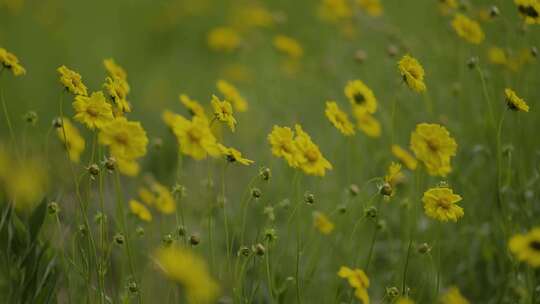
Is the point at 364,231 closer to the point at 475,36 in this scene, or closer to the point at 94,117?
the point at 475,36

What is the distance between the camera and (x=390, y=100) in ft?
10.4

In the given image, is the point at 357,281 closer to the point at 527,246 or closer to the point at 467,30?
the point at 527,246

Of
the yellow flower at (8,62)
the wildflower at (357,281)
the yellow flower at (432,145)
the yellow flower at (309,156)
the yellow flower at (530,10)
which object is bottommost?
the wildflower at (357,281)

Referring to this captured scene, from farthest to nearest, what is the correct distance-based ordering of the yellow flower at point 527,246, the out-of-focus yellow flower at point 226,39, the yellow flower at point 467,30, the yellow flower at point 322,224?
the out-of-focus yellow flower at point 226,39 → the yellow flower at point 467,30 → the yellow flower at point 322,224 → the yellow flower at point 527,246

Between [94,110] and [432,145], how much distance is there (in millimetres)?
799

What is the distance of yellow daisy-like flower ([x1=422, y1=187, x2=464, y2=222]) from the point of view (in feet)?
5.18

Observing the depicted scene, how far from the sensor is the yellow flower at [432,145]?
5.14ft

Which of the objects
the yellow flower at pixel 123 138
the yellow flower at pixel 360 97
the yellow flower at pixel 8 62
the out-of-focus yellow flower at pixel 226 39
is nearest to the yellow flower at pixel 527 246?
the yellow flower at pixel 360 97

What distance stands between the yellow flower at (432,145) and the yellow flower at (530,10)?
0.55m

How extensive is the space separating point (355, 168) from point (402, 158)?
725 millimetres

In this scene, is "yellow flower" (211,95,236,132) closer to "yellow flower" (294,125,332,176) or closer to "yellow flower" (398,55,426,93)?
"yellow flower" (294,125,332,176)

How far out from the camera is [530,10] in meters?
1.92

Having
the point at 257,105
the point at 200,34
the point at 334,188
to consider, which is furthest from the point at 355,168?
the point at 200,34

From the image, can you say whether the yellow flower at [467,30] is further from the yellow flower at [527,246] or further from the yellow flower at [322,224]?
the yellow flower at [527,246]
